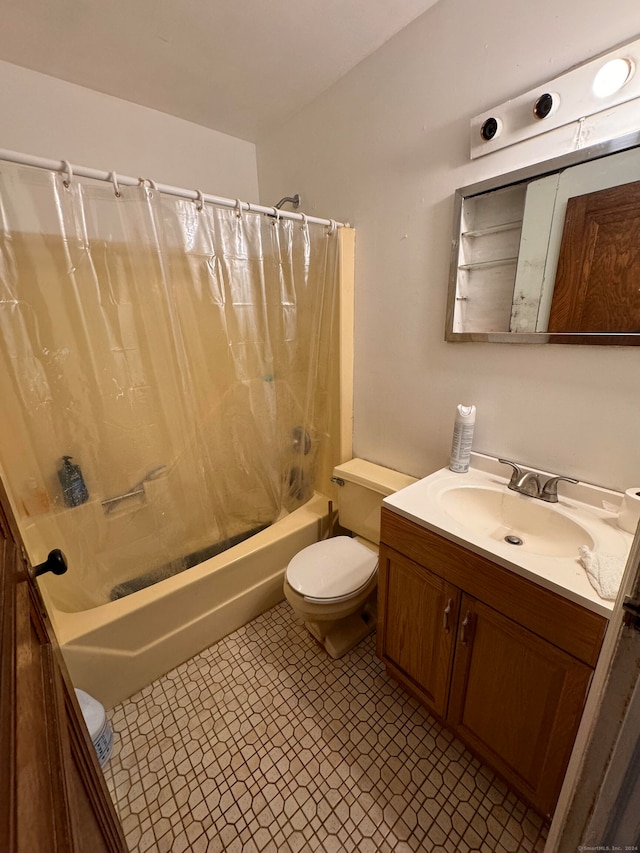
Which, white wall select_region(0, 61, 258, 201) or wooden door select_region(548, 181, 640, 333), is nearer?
wooden door select_region(548, 181, 640, 333)

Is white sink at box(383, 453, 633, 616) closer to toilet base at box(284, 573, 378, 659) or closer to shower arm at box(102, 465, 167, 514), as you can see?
toilet base at box(284, 573, 378, 659)

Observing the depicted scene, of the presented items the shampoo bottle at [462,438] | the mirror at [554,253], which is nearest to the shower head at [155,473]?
the shampoo bottle at [462,438]

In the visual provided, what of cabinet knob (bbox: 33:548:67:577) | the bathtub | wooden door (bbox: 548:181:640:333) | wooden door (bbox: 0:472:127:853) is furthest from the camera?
the bathtub

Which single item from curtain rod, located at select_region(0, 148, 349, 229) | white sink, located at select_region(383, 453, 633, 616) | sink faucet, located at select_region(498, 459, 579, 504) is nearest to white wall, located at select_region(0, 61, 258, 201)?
curtain rod, located at select_region(0, 148, 349, 229)

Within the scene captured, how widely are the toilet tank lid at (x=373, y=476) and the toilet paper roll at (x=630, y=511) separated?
2.40 feet

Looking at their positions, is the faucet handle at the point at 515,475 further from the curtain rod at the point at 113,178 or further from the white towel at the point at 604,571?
the curtain rod at the point at 113,178

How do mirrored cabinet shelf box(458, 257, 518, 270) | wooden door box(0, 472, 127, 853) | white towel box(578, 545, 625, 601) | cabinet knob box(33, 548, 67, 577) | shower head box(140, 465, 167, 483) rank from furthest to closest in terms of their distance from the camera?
1. shower head box(140, 465, 167, 483)
2. mirrored cabinet shelf box(458, 257, 518, 270)
3. white towel box(578, 545, 625, 601)
4. cabinet knob box(33, 548, 67, 577)
5. wooden door box(0, 472, 127, 853)

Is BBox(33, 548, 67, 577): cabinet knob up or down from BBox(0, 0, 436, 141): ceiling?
down

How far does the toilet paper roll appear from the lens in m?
0.93

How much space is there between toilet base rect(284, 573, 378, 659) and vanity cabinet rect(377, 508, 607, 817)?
19 cm

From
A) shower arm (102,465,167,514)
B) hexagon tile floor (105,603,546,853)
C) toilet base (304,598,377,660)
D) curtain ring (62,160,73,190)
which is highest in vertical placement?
Result: curtain ring (62,160,73,190)

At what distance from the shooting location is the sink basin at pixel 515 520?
105cm

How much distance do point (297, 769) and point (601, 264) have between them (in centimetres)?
182

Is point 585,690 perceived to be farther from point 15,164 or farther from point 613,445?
point 15,164
